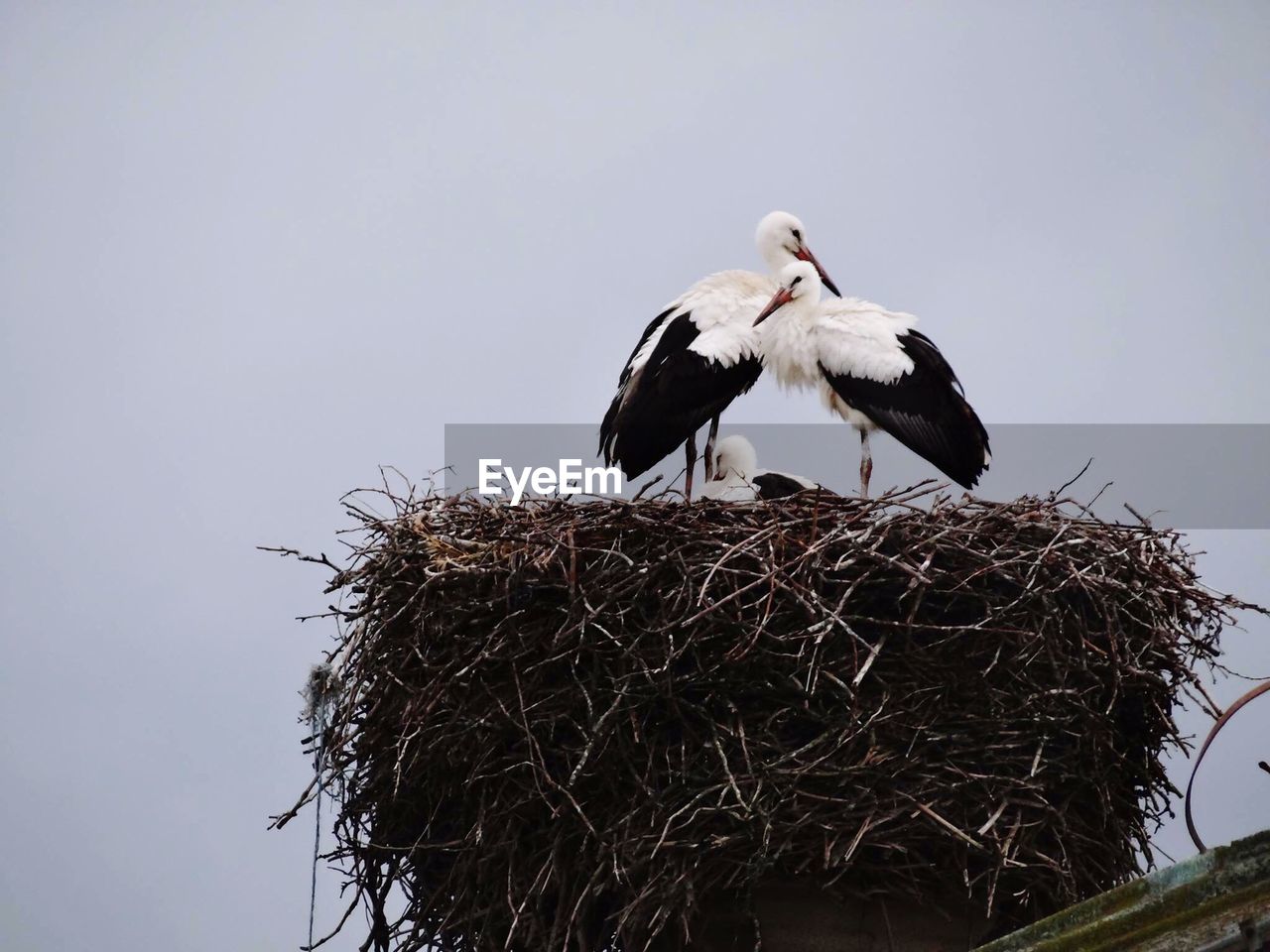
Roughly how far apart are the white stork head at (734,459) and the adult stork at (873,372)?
0.40 m

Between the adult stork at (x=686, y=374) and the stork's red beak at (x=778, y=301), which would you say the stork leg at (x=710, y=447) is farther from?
the stork's red beak at (x=778, y=301)

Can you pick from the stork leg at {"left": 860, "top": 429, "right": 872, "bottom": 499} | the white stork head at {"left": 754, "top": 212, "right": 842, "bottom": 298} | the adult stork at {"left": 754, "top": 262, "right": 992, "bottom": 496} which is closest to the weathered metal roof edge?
the adult stork at {"left": 754, "top": 262, "right": 992, "bottom": 496}

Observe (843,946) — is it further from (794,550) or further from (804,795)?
(794,550)

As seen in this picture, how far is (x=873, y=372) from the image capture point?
21.2 feet

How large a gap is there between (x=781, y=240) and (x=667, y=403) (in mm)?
1226

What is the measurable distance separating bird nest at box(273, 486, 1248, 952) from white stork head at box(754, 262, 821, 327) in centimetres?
141

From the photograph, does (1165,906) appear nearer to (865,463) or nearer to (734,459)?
(865,463)

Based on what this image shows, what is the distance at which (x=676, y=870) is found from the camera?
16.3 ft

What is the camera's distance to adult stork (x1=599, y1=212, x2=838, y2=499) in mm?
6484

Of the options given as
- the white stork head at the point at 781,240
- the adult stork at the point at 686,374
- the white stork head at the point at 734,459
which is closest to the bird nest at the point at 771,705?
the adult stork at the point at 686,374

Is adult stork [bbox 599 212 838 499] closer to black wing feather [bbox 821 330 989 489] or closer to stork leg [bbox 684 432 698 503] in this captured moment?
stork leg [bbox 684 432 698 503]

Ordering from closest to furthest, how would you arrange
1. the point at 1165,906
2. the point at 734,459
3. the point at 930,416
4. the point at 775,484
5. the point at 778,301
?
the point at 1165,906 → the point at 930,416 → the point at 778,301 → the point at 775,484 → the point at 734,459

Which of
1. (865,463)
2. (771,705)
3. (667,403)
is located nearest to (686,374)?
(667,403)

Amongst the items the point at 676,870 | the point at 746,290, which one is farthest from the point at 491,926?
the point at 746,290
